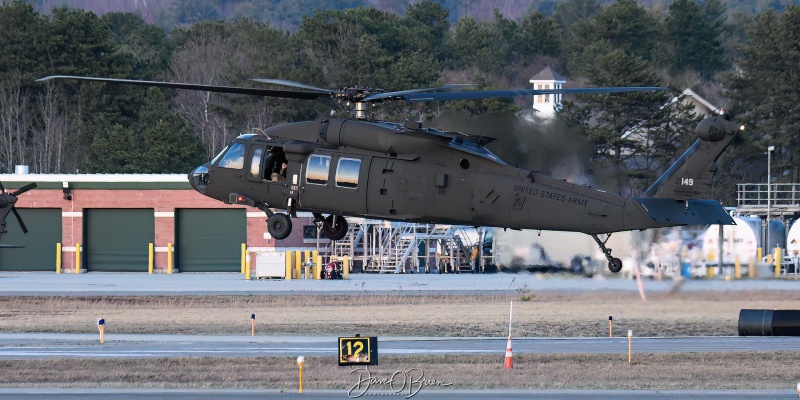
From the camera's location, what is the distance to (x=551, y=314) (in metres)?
42.2

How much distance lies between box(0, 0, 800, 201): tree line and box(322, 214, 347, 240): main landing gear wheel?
1754cm

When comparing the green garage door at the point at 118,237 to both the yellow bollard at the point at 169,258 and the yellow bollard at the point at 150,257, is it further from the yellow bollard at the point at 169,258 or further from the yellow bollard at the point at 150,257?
the yellow bollard at the point at 169,258

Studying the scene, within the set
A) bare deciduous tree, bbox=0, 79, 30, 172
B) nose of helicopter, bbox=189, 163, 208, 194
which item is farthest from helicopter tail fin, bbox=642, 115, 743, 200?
bare deciduous tree, bbox=0, 79, 30, 172

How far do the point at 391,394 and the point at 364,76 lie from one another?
67235mm

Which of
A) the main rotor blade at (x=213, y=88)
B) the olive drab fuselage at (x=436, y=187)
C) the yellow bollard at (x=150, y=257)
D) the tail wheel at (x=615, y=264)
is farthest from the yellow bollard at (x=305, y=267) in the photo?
the tail wheel at (x=615, y=264)

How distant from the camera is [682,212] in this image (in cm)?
2608

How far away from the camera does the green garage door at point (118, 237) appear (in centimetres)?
6469

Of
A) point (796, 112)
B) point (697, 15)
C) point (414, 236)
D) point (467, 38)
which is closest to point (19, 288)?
point (414, 236)

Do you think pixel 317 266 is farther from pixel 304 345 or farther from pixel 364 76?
pixel 364 76

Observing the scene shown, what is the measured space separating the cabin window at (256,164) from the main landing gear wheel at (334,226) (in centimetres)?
183

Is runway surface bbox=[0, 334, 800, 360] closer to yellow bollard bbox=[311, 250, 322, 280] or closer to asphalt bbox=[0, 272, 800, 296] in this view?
asphalt bbox=[0, 272, 800, 296]

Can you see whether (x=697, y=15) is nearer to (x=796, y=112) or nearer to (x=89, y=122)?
(x=796, y=112)

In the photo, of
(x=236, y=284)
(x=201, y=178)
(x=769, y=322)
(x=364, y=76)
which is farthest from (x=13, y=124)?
(x=769, y=322)

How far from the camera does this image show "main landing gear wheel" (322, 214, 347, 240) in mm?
28266
